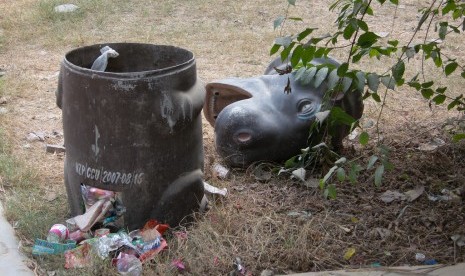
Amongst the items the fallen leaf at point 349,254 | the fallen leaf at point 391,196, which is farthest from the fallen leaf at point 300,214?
the fallen leaf at point 391,196

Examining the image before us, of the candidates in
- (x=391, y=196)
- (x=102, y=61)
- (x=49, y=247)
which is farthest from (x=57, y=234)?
(x=391, y=196)

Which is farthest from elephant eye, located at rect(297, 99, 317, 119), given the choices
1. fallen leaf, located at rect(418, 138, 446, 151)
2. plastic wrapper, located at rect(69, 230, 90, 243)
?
plastic wrapper, located at rect(69, 230, 90, 243)

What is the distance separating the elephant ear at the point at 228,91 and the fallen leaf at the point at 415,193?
41.9 inches

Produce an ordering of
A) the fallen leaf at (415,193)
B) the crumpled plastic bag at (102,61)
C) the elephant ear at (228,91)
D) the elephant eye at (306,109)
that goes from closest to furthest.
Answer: the crumpled plastic bag at (102,61), the fallen leaf at (415,193), the elephant eye at (306,109), the elephant ear at (228,91)

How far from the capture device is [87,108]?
3227 millimetres

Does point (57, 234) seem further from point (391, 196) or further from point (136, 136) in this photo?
point (391, 196)

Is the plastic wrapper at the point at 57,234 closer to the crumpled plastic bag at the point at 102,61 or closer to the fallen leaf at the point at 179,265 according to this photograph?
the fallen leaf at the point at 179,265

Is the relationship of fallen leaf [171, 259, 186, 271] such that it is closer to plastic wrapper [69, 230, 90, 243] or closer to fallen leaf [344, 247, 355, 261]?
plastic wrapper [69, 230, 90, 243]

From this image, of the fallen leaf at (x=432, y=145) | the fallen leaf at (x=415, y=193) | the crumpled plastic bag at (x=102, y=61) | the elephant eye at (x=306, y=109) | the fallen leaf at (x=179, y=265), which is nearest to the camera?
the fallen leaf at (x=179, y=265)

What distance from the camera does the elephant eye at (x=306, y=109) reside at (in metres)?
4.00

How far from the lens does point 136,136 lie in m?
3.23

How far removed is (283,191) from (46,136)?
1.96 metres

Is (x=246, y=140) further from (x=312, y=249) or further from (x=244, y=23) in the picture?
(x=244, y=23)

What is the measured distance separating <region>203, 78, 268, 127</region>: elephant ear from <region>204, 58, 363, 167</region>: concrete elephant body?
0.02 meters
